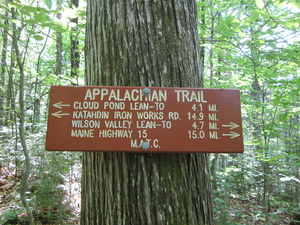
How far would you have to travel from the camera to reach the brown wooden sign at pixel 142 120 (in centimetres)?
112

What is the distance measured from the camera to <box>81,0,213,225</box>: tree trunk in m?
1.10

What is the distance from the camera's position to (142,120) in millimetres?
1144

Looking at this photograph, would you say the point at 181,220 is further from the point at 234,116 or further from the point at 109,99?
the point at 109,99

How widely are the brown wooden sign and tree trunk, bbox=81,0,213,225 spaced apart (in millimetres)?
90

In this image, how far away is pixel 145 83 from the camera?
1.21 meters

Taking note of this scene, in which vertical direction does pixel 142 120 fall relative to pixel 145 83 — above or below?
below

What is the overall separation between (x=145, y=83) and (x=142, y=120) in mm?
226

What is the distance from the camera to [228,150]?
3.71 ft

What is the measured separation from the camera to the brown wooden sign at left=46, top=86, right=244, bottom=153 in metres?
1.12

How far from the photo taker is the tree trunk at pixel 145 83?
110cm

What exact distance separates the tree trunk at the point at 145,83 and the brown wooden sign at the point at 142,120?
9 centimetres

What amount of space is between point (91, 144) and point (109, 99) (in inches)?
10.5

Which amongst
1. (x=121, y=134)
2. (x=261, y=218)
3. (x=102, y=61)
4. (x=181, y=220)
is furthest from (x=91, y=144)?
(x=261, y=218)

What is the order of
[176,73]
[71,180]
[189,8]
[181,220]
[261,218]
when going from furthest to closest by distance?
[261,218] < [71,180] < [189,8] < [176,73] < [181,220]
